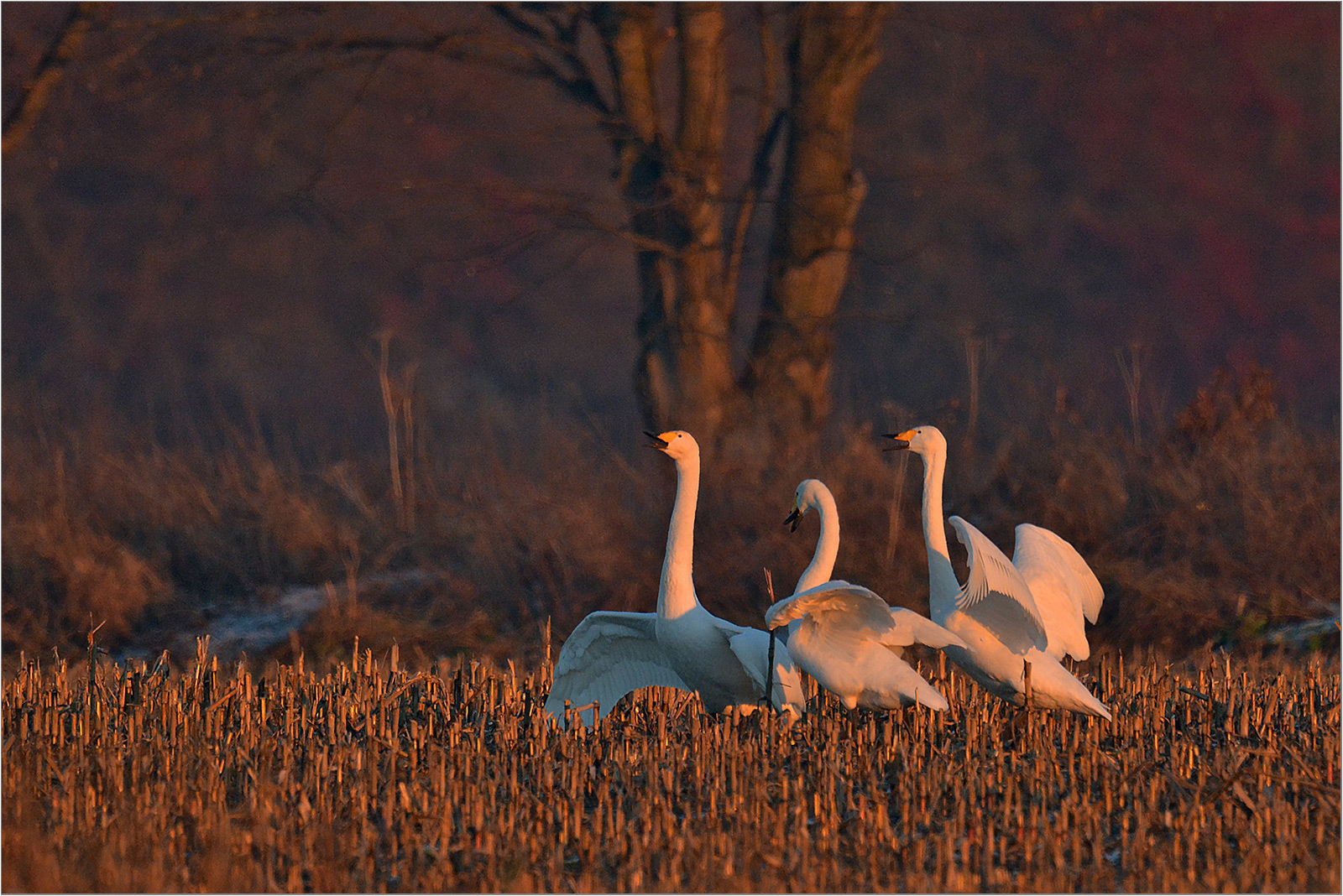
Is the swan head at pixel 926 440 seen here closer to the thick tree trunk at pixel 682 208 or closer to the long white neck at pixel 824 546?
the long white neck at pixel 824 546

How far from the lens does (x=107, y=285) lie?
27578 mm

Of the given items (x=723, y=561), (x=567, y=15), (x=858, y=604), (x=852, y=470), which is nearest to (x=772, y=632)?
(x=858, y=604)

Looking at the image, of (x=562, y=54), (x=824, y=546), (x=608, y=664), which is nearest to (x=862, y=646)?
(x=824, y=546)

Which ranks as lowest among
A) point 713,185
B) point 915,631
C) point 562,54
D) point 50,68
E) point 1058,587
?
point 915,631

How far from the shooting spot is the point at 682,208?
1194 centimetres

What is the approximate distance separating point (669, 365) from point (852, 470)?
6.37 feet

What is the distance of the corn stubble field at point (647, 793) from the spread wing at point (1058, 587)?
0.37 m

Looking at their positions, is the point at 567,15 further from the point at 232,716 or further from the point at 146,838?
the point at 146,838

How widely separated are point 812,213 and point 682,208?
114 centimetres

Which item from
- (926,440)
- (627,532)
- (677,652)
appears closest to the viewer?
(677,652)

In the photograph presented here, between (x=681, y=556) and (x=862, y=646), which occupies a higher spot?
(x=681, y=556)

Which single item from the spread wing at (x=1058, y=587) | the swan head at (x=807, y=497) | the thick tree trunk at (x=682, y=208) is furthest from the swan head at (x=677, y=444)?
the thick tree trunk at (x=682, y=208)

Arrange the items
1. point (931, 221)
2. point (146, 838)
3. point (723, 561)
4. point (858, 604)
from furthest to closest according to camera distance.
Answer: point (931, 221)
point (723, 561)
point (858, 604)
point (146, 838)

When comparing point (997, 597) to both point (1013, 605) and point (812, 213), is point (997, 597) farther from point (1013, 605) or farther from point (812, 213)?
point (812, 213)
